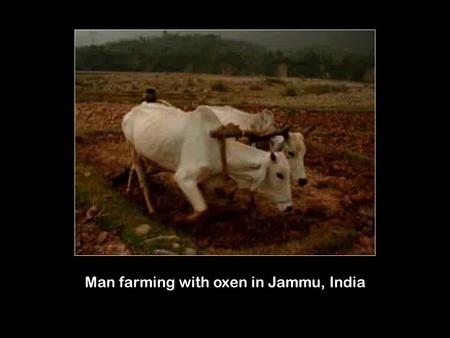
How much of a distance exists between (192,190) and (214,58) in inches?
39.5

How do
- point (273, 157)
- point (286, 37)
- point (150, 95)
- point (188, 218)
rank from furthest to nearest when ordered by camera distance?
point (150, 95)
point (286, 37)
point (188, 218)
point (273, 157)

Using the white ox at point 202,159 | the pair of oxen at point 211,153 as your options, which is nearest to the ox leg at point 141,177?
the pair of oxen at point 211,153

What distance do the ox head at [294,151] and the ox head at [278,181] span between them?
3.9 inches

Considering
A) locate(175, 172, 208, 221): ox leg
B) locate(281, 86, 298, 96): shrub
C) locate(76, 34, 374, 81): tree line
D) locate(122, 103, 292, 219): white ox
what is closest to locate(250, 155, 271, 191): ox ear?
locate(122, 103, 292, 219): white ox

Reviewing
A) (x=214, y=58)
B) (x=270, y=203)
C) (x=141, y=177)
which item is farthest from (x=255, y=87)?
(x=141, y=177)

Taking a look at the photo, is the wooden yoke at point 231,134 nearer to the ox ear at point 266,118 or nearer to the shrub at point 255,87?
the ox ear at point 266,118

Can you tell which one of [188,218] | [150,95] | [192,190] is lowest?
[188,218]

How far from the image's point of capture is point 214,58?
15.2ft

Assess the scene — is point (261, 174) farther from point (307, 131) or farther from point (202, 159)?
point (307, 131)

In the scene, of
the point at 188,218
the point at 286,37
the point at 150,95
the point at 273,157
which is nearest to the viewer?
the point at 273,157

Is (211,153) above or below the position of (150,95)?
below

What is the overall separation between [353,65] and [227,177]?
3.86ft

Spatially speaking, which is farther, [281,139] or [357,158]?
[357,158]

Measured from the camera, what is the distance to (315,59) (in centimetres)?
464
